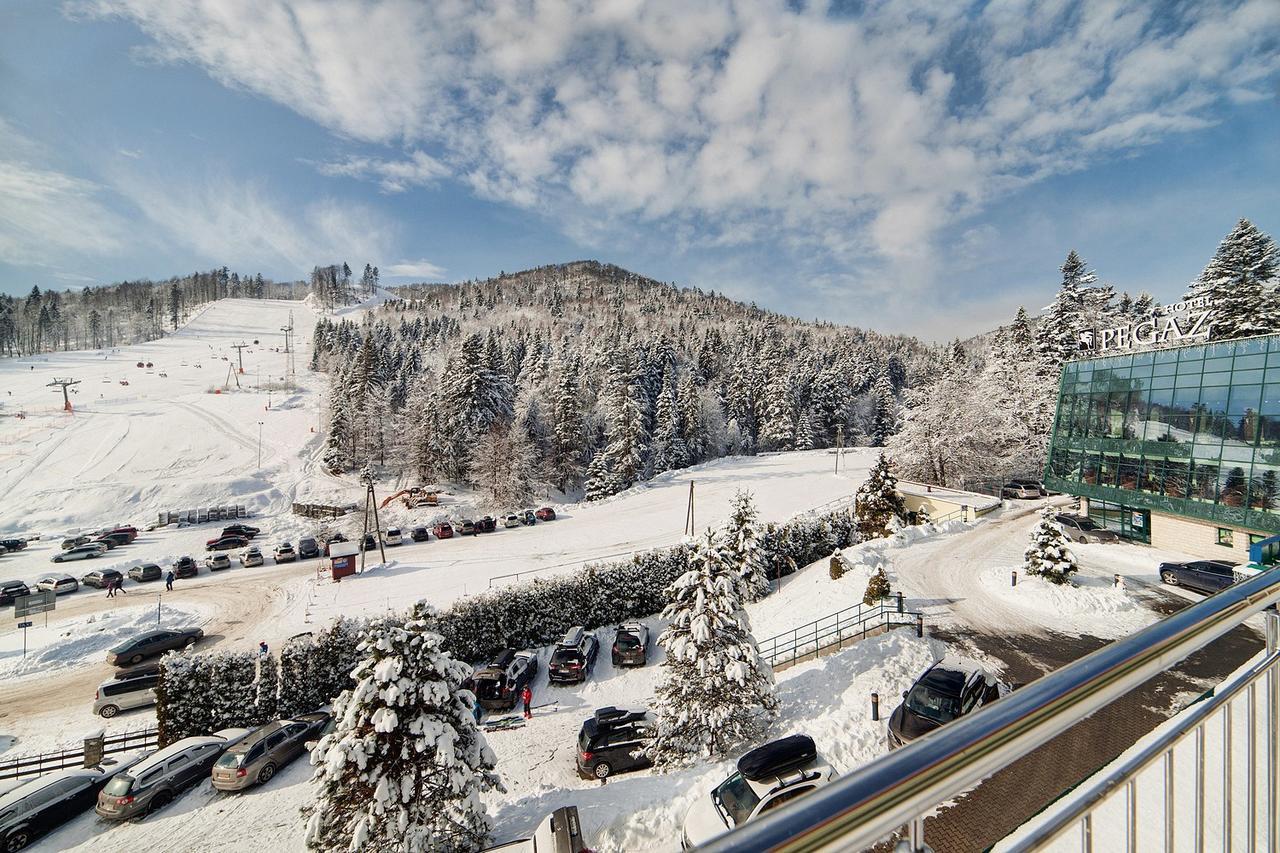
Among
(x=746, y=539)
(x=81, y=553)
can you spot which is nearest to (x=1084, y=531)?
(x=746, y=539)

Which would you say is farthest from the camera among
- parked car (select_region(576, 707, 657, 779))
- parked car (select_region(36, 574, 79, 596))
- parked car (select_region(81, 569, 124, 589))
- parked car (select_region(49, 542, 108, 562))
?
parked car (select_region(49, 542, 108, 562))

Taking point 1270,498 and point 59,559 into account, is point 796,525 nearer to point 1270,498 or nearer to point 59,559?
point 1270,498

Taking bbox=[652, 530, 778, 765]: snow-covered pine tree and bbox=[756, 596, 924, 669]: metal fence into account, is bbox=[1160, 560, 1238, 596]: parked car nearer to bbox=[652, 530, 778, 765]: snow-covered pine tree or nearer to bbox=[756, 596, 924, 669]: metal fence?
bbox=[756, 596, 924, 669]: metal fence

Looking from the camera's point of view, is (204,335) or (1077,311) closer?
(1077,311)

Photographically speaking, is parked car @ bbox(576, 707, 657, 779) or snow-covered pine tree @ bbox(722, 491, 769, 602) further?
snow-covered pine tree @ bbox(722, 491, 769, 602)

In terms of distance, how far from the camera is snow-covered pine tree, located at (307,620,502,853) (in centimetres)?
1016

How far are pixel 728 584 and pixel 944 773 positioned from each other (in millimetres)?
13502

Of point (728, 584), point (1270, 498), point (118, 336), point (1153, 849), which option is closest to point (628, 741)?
point (728, 584)

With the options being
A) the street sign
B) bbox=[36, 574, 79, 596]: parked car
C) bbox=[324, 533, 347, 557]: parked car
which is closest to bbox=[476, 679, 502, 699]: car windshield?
the street sign

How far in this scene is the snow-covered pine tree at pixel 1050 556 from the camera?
21.2m

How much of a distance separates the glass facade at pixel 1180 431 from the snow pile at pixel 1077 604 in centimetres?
813

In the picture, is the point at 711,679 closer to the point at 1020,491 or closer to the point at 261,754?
the point at 261,754

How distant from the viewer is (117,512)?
1884 inches

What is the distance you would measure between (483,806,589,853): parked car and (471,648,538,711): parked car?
9.30 m
